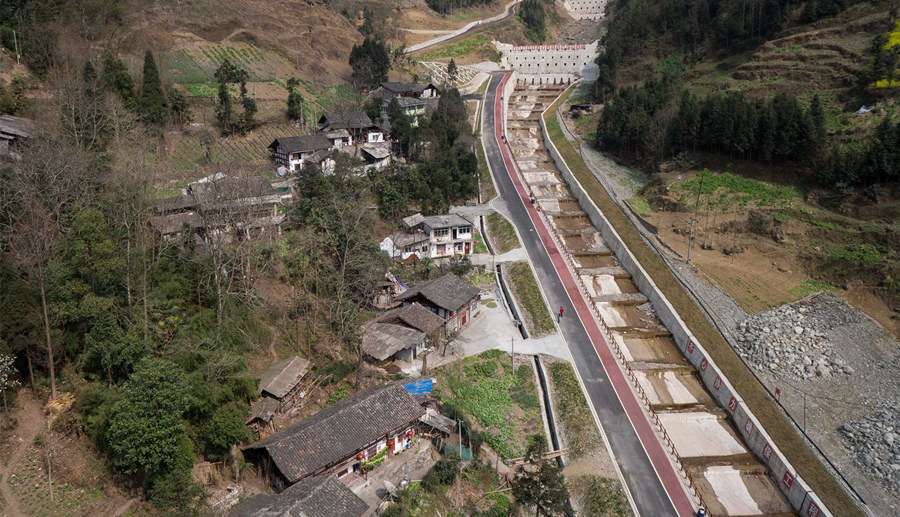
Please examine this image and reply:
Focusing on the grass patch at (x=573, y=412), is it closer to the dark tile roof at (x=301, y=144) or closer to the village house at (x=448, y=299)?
the village house at (x=448, y=299)

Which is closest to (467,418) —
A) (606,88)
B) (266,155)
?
(266,155)

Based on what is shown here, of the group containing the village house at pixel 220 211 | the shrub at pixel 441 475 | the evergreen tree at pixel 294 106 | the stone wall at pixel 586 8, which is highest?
the stone wall at pixel 586 8

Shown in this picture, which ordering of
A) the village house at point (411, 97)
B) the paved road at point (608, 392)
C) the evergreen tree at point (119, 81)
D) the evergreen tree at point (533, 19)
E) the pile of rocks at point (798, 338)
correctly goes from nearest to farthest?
the paved road at point (608, 392)
the pile of rocks at point (798, 338)
the evergreen tree at point (119, 81)
the village house at point (411, 97)
the evergreen tree at point (533, 19)

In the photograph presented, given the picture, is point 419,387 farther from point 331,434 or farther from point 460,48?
point 460,48

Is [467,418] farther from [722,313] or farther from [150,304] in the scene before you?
[722,313]

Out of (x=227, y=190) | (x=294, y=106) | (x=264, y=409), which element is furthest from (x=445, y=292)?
(x=294, y=106)

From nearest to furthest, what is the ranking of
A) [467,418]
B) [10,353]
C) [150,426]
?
[150,426] < [10,353] < [467,418]

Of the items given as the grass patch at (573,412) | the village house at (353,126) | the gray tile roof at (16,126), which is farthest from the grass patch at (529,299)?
the gray tile roof at (16,126)

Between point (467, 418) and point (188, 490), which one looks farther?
point (467, 418)
